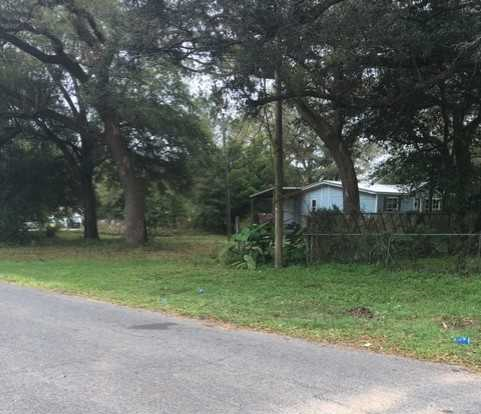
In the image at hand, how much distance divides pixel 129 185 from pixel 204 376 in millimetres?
19077

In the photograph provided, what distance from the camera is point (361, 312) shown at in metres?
8.42

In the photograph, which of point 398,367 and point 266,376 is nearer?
point 266,376

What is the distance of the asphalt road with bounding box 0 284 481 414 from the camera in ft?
14.1

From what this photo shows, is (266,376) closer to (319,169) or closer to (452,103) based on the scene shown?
(452,103)

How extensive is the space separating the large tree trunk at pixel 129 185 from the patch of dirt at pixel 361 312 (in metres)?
16.0

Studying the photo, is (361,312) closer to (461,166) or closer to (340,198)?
(461,166)

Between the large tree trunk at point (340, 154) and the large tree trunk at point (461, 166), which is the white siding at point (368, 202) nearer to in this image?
the large tree trunk at point (461, 166)

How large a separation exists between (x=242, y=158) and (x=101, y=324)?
30.7 m

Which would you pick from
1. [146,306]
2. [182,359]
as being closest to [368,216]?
[146,306]

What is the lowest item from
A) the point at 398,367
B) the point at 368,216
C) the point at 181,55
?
the point at 398,367

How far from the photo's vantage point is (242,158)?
3781cm

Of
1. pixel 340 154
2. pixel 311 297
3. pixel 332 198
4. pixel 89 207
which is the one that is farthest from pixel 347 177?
pixel 89 207

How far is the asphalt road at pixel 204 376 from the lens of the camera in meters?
4.29

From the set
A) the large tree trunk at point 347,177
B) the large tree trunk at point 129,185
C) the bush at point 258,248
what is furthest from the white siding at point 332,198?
the bush at point 258,248
